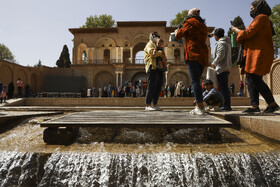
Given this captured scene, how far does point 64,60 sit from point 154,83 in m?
41.3

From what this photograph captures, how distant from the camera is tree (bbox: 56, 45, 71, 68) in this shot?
4079 cm

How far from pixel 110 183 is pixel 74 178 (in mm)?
351

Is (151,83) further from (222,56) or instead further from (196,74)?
(222,56)

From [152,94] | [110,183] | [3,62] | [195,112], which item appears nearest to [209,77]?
[152,94]

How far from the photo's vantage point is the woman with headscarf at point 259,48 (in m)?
2.82

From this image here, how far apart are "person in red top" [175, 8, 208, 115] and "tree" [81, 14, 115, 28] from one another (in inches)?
1453

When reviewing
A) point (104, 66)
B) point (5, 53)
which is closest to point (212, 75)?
point (104, 66)

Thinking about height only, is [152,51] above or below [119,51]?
below

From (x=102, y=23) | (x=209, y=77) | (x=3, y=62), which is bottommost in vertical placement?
(x=209, y=77)

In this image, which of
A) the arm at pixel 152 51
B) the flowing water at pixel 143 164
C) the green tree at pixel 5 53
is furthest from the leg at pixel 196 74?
the green tree at pixel 5 53

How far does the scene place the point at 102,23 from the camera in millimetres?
37125

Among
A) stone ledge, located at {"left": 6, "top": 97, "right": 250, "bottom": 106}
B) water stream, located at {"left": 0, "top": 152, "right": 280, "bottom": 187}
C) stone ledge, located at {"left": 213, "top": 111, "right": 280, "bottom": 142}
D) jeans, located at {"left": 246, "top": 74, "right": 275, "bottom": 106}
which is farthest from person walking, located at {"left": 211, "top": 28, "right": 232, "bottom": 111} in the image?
stone ledge, located at {"left": 6, "top": 97, "right": 250, "bottom": 106}

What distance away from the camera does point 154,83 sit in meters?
4.00

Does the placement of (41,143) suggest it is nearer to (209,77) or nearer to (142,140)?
(142,140)
